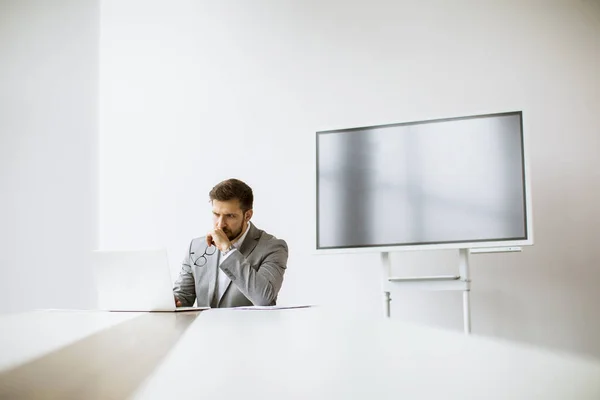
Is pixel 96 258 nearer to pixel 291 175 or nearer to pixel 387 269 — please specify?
pixel 387 269

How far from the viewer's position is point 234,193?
3104mm

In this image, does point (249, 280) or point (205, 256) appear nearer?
point (249, 280)

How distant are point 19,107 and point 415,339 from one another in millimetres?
4484

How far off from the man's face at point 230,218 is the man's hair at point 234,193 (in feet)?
0.06

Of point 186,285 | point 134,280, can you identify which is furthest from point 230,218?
point 134,280

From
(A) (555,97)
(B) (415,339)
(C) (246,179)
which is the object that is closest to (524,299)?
(A) (555,97)

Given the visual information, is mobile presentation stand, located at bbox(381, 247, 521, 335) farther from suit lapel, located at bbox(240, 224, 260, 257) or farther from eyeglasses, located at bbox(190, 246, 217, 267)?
eyeglasses, located at bbox(190, 246, 217, 267)

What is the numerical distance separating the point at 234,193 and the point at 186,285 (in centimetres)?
47

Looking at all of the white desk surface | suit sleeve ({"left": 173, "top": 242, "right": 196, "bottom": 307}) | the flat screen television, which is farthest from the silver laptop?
the flat screen television

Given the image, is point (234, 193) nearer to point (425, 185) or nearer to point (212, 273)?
point (212, 273)

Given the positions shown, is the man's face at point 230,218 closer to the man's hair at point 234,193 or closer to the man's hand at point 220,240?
the man's hair at point 234,193

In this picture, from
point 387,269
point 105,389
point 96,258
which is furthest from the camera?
point 387,269

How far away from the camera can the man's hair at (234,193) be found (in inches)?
122

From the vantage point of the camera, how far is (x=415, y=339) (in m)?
0.29
